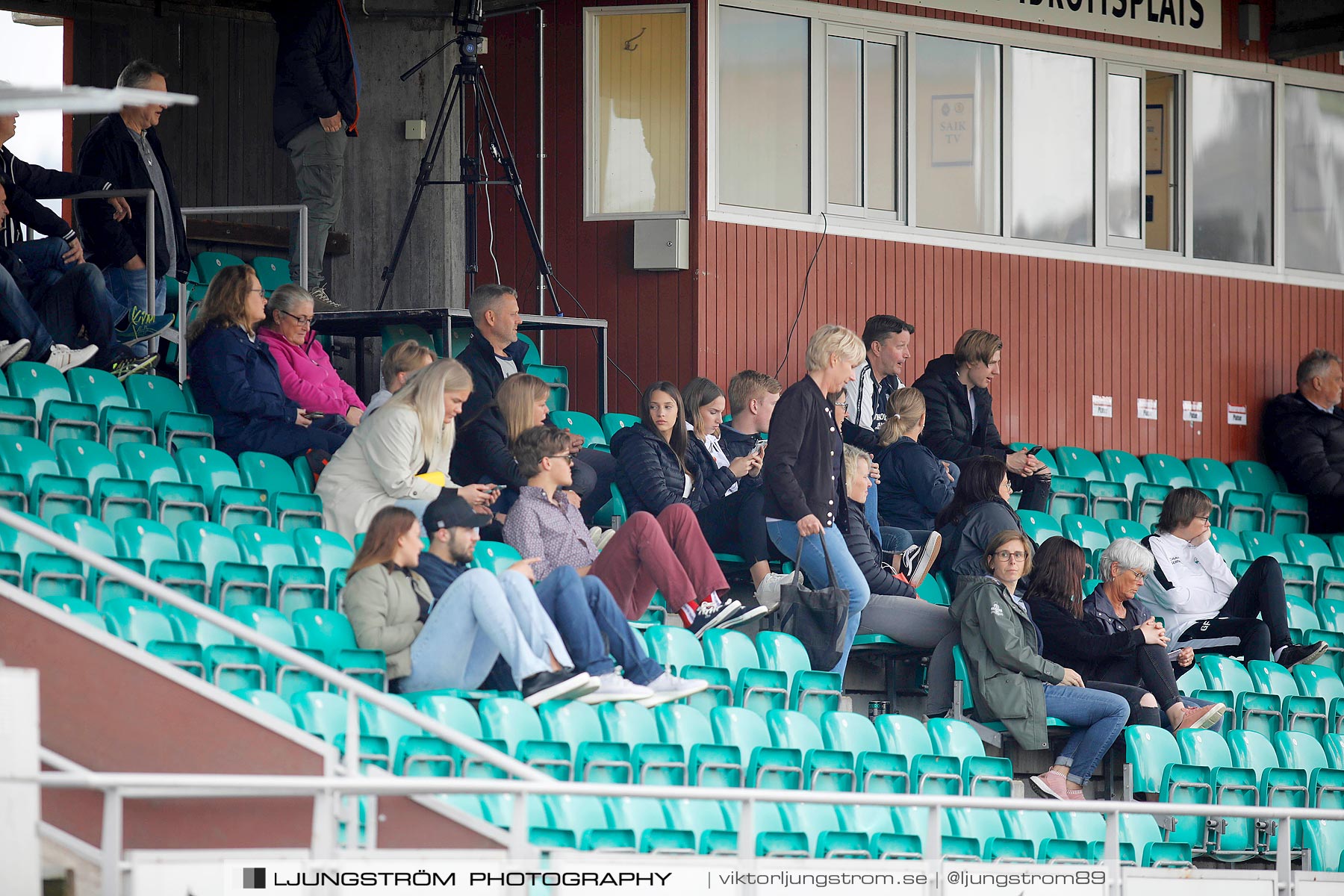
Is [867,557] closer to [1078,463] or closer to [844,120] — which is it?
[1078,463]

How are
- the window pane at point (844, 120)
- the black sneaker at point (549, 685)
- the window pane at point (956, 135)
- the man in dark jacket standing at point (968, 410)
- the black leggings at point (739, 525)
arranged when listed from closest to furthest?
the black sneaker at point (549, 685)
the black leggings at point (739, 525)
the man in dark jacket standing at point (968, 410)
the window pane at point (844, 120)
the window pane at point (956, 135)

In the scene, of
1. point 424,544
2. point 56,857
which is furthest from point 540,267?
point 56,857

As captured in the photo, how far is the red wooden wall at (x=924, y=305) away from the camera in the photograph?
35.7 feet

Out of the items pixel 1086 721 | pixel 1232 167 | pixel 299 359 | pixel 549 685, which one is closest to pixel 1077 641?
pixel 1086 721

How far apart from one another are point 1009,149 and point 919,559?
4.10m

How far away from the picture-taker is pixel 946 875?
5.41 meters

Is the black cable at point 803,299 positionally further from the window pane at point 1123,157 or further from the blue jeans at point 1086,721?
the blue jeans at point 1086,721

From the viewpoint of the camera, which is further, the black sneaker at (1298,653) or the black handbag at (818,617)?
the black sneaker at (1298,653)

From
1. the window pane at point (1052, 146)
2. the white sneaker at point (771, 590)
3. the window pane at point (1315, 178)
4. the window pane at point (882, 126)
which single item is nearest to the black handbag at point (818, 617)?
the white sneaker at point (771, 590)

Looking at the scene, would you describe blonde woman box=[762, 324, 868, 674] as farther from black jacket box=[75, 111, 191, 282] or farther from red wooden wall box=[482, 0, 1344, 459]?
black jacket box=[75, 111, 191, 282]

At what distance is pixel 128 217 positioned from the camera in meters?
9.31

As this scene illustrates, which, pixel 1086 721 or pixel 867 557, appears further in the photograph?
pixel 867 557

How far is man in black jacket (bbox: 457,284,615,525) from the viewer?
8562 millimetres

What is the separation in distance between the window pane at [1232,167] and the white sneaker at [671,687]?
6.91 metres
